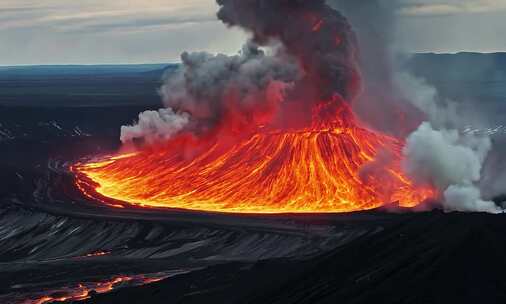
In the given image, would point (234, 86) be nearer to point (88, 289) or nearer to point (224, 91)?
point (224, 91)

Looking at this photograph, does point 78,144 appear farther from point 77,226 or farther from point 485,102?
point 485,102

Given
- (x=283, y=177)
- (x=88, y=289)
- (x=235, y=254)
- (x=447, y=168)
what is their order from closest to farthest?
(x=88, y=289)
(x=235, y=254)
(x=447, y=168)
(x=283, y=177)

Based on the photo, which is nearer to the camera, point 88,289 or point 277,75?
point 88,289

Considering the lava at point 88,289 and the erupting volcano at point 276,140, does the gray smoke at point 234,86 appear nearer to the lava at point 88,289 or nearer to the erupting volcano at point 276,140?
the erupting volcano at point 276,140

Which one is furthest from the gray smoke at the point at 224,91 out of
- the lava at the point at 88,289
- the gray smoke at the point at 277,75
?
the lava at the point at 88,289

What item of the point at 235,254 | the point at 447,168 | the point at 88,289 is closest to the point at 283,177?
the point at 447,168

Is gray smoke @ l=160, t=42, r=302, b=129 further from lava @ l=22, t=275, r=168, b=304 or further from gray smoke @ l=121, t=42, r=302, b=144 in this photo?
lava @ l=22, t=275, r=168, b=304

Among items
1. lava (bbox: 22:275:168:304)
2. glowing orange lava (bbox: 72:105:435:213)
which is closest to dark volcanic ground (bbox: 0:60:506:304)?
lava (bbox: 22:275:168:304)
